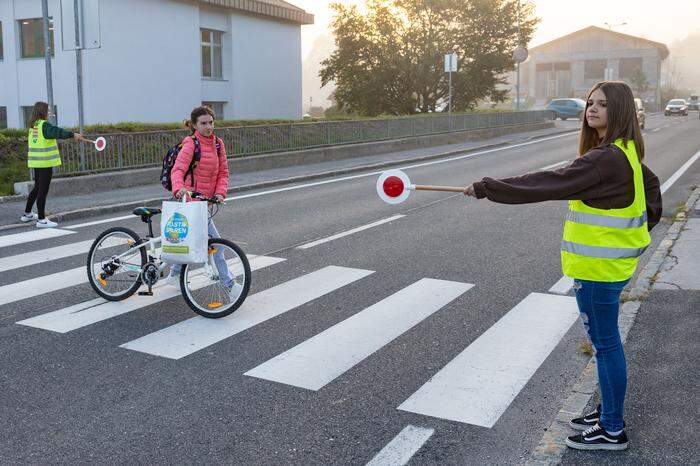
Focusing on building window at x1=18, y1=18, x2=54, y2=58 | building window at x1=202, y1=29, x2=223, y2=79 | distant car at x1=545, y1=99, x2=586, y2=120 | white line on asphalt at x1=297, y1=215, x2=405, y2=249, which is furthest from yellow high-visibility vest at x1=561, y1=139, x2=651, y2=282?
distant car at x1=545, y1=99, x2=586, y2=120

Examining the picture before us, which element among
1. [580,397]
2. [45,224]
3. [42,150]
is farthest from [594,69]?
[580,397]

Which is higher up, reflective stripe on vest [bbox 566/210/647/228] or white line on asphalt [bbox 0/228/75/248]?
reflective stripe on vest [bbox 566/210/647/228]

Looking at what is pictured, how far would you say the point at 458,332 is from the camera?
20.3 ft

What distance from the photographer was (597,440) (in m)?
4.01

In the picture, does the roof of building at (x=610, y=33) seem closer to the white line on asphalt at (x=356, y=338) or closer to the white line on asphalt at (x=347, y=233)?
the white line on asphalt at (x=347, y=233)

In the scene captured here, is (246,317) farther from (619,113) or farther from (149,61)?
(149,61)

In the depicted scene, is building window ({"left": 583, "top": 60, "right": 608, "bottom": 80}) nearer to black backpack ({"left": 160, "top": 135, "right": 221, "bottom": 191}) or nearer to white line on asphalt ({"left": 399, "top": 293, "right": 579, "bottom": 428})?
white line on asphalt ({"left": 399, "top": 293, "right": 579, "bottom": 428})

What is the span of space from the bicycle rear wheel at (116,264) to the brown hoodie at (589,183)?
4.18 metres

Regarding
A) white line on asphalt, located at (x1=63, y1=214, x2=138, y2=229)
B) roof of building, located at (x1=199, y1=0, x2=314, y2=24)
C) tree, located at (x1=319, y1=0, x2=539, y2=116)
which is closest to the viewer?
white line on asphalt, located at (x1=63, y1=214, x2=138, y2=229)

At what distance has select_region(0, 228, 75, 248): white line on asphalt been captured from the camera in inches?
394

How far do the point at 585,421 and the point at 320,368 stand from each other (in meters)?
1.88

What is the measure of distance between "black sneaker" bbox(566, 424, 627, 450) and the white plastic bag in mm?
3523

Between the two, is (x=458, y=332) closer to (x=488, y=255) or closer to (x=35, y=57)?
(x=488, y=255)

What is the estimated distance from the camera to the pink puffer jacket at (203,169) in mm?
6734
